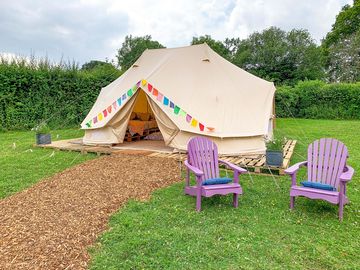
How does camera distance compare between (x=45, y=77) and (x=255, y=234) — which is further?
(x=45, y=77)

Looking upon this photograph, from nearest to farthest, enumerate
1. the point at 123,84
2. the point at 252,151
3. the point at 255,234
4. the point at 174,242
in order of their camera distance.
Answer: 1. the point at 174,242
2. the point at 255,234
3. the point at 252,151
4. the point at 123,84

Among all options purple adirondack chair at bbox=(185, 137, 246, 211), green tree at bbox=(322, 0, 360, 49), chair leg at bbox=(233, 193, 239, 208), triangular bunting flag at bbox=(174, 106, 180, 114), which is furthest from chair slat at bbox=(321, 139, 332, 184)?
green tree at bbox=(322, 0, 360, 49)

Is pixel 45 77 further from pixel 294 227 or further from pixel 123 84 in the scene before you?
pixel 294 227

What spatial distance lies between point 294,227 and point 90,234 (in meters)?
2.29

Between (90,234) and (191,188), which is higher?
(191,188)

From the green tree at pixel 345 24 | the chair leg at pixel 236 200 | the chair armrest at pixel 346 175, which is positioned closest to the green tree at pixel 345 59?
the green tree at pixel 345 24

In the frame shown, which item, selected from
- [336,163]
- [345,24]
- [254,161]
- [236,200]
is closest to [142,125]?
[254,161]

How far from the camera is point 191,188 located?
409cm

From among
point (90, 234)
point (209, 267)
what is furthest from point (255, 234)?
point (90, 234)

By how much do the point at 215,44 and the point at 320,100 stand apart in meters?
→ 18.5

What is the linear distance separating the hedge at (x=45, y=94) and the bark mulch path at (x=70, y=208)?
22.9ft

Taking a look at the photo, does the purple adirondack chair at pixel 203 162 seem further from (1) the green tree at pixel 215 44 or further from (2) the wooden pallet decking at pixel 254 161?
(1) the green tree at pixel 215 44

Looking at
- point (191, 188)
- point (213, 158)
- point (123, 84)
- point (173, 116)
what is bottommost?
point (191, 188)

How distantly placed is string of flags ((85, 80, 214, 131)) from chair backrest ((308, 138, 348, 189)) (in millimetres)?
2612
